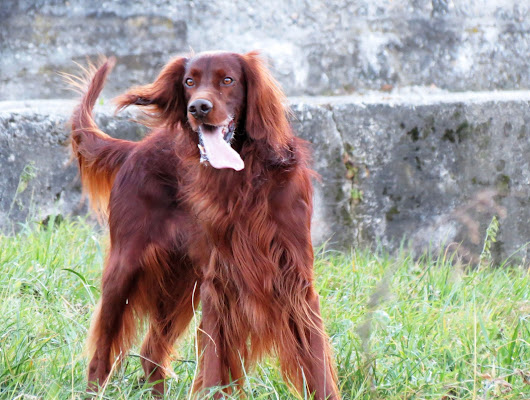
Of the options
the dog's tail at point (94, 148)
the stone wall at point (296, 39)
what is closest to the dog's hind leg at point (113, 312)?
the dog's tail at point (94, 148)

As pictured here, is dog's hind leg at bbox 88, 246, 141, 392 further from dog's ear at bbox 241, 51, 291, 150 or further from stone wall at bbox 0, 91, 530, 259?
stone wall at bbox 0, 91, 530, 259

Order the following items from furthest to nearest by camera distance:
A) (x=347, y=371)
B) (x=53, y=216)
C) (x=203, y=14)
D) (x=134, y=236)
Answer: (x=203, y=14), (x=53, y=216), (x=134, y=236), (x=347, y=371)

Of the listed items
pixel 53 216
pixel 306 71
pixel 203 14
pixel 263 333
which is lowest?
pixel 53 216

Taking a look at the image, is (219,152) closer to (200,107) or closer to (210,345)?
(200,107)

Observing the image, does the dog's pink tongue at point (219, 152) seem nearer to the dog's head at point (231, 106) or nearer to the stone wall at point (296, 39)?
the dog's head at point (231, 106)

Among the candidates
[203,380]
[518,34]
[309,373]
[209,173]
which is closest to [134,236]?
[209,173]

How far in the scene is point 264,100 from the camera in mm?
2553

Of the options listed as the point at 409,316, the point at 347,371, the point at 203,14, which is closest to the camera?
the point at 347,371

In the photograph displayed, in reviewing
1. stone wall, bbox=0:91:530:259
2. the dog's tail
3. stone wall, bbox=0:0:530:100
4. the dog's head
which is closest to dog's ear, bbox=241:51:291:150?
the dog's head

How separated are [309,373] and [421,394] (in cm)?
37

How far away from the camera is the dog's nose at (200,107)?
239 cm

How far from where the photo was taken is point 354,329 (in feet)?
9.92

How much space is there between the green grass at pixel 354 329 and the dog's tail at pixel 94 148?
26cm

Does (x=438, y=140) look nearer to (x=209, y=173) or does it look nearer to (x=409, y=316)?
(x=409, y=316)
